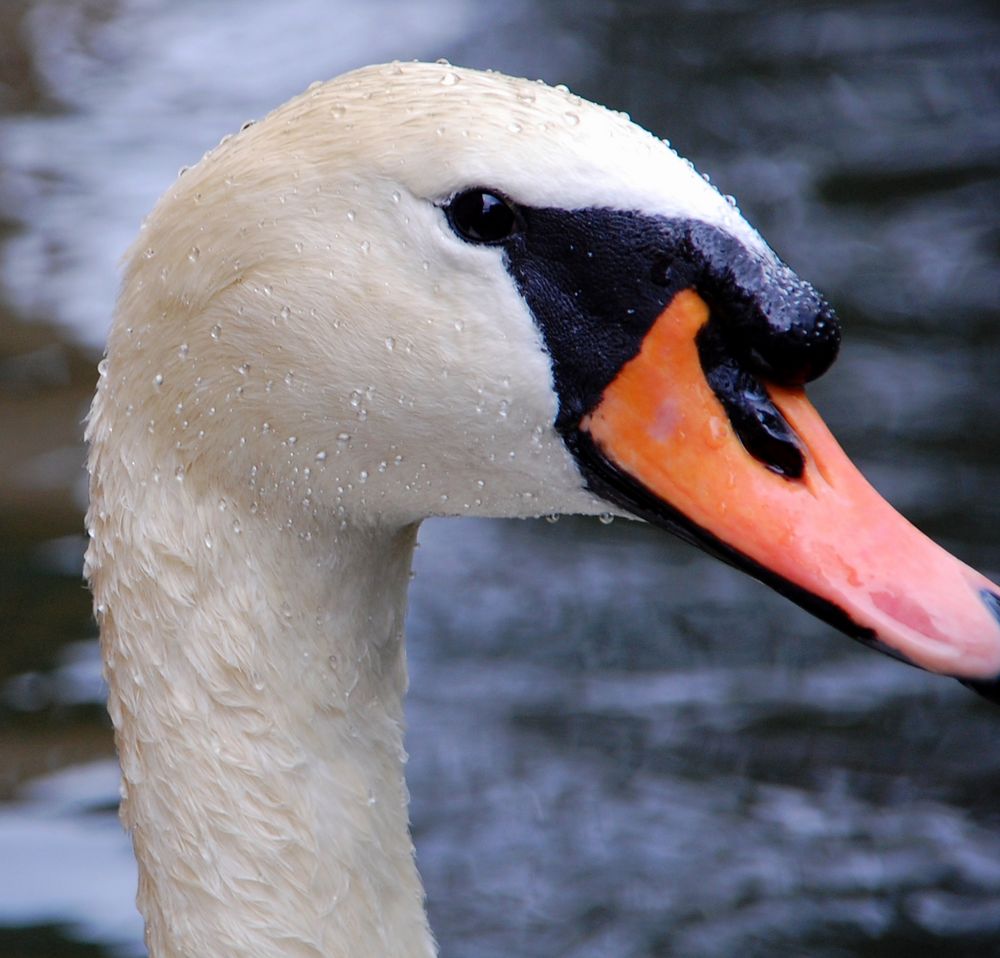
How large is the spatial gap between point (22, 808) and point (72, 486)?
1188mm

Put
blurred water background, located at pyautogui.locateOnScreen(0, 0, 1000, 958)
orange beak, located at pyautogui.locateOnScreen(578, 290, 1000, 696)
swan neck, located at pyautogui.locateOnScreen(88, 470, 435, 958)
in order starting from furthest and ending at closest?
1. blurred water background, located at pyautogui.locateOnScreen(0, 0, 1000, 958)
2. swan neck, located at pyautogui.locateOnScreen(88, 470, 435, 958)
3. orange beak, located at pyautogui.locateOnScreen(578, 290, 1000, 696)

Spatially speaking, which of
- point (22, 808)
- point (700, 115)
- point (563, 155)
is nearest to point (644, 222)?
point (563, 155)

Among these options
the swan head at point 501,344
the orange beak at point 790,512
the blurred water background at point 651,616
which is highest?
the blurred water background at point 651,616

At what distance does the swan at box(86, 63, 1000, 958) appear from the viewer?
5.96 ft

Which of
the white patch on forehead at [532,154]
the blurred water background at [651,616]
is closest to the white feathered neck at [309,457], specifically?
the white patch on forehead at [532,154]

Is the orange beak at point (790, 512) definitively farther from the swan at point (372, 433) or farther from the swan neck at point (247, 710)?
the swan neck at point (247, 710)

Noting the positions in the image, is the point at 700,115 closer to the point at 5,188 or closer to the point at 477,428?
the point at 5,188

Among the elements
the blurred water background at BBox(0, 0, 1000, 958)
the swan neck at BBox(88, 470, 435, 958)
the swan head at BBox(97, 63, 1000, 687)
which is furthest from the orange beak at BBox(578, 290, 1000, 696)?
the blurred water background at BBox(0, 0, 1000, 958)

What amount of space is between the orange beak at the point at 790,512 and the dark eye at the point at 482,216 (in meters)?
0.18

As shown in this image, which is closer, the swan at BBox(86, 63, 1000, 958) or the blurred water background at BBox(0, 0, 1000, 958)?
the swan at BBox(86, 63, 1000, 958)

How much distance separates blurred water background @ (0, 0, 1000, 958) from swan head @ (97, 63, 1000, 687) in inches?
79.9

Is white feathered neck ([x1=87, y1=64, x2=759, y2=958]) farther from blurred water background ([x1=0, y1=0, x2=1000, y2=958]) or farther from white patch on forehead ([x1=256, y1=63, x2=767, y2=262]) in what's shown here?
blurred water background ([x1=0, y1=0, x2=1000, y2=958])

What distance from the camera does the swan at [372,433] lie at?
1.82 m

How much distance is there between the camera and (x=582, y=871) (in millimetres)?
3996
